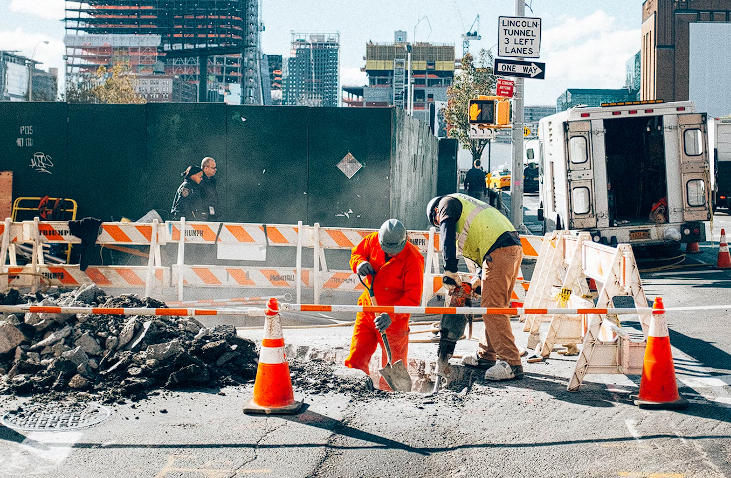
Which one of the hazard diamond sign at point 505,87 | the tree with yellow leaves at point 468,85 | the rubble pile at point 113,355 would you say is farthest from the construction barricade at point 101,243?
the tree with yellow leaves at point 468,85

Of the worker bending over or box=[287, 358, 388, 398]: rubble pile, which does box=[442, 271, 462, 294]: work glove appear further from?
box=[287, 358, 388, 398]: rubble pile

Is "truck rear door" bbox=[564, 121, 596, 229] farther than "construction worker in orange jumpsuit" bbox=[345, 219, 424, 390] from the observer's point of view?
Yes

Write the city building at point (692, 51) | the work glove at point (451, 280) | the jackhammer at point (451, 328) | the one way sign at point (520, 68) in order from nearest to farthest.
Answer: the work glove at point (451, 280)
the jackhammer at point (451, 328)
the one way sign at point (520, 68)
the city building at point (692, 51)

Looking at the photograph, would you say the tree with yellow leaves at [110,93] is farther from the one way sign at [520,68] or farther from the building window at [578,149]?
the building window at [578,149]

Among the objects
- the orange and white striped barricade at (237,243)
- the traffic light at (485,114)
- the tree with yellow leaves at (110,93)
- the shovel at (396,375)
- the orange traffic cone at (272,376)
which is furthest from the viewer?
the tree with yellow leaves at (110,93)

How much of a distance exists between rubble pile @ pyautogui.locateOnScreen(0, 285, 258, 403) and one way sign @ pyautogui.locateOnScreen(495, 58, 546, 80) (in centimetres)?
1045

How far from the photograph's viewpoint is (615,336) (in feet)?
23.5

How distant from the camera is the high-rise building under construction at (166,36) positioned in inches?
6727

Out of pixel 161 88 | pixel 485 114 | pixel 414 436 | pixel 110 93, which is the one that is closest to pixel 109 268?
pixel 414 436

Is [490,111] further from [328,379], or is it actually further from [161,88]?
[161,88]

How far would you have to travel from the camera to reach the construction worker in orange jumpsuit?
7535mm

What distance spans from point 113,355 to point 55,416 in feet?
4.27

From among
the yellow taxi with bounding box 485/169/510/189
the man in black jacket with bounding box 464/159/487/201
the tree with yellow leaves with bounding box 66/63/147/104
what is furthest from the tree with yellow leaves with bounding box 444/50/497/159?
the tree with yellow leaves with bounding box 66/63/147/104

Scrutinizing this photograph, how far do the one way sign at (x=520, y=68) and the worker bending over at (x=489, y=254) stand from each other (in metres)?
9.72
